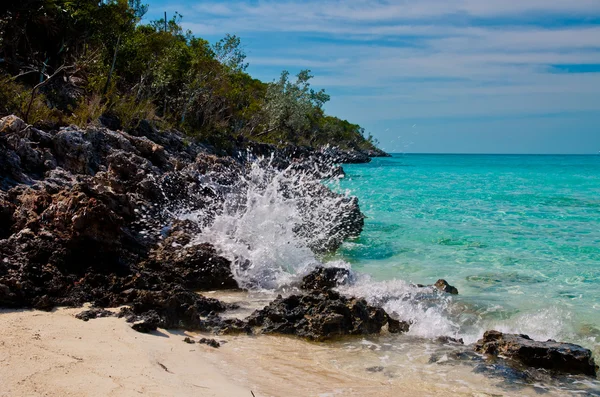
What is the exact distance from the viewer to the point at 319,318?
6.44 metres

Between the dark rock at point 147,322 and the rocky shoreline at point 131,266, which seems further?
the rocky shoreline at point 131,266

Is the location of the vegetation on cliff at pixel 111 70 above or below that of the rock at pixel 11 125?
above

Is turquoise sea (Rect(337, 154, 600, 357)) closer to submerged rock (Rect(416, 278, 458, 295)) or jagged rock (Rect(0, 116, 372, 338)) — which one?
submerged rock (Rect(416, 278, 458, 295))

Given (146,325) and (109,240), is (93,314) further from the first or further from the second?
(109,240)

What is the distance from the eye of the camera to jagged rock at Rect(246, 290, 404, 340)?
6.33 metres

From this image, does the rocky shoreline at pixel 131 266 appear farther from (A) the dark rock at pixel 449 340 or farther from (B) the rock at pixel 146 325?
(A) the dark rock at pixel 449 340

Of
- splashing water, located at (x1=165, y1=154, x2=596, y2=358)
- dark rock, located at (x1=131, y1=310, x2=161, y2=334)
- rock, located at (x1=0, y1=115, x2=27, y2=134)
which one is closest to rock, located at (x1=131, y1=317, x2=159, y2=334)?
dark rock, located at (x1=131, y1=310, x2=161, y2=334)

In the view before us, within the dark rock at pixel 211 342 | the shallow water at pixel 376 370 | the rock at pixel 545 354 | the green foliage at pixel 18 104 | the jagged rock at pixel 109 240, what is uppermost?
the green foliage at pixel 18 104

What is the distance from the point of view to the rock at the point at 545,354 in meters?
5.56

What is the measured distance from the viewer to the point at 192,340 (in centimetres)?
556

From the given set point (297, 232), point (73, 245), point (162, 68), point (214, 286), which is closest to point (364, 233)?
point (297, 232)

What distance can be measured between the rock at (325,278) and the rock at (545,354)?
298 centimetres

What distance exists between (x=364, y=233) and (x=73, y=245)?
1014 cm

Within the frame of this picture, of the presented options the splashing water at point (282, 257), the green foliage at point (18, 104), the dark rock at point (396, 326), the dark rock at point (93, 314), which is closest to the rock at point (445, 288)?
the splashing water at point (282, 257)
